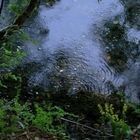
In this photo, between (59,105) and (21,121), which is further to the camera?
(59,105)

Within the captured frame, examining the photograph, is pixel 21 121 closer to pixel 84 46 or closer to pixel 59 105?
pixel 59 105

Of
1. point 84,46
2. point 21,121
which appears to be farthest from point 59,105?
A: point 84,46

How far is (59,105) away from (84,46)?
1525mm

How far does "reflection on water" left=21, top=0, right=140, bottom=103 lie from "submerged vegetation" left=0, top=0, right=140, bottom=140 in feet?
0.10

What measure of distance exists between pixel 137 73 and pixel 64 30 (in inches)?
61.7

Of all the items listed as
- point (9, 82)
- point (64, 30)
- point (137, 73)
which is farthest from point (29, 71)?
point (137, 73)

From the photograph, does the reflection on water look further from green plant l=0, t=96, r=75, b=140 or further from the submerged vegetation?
green plant l=0, t=96, r=75, b=140

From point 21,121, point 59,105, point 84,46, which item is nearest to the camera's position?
point 21,121

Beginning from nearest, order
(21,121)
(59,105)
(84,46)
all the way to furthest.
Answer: (21,121) → (59,105) → (84,46)

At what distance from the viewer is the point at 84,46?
6.84 m

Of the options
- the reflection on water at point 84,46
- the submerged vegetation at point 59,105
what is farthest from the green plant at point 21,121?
the reflection on water at point 84,46

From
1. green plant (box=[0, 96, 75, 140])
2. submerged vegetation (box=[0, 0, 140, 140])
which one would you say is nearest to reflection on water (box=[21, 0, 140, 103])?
submerged vegetation (box=[0, 0, 140, 140])

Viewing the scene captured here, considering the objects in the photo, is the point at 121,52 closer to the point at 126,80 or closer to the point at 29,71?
the point at 126,80

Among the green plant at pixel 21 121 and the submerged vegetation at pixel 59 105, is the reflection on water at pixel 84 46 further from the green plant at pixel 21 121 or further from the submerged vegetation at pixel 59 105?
the green plant at pixel 21 121
